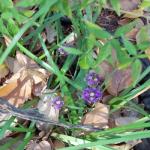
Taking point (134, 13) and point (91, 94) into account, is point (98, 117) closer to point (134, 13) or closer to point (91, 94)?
point (91, 94)

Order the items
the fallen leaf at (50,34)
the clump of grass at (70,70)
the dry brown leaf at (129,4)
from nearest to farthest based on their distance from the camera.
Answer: the clump of grass at (70,70) → the fallen leaf at (50,34) → the dry brown leaf at (129,4)

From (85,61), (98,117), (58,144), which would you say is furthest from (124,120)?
(85,61)

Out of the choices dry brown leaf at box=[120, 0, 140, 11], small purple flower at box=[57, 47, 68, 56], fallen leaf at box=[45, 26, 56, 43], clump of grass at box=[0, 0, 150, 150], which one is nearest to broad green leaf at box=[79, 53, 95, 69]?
clump of grass at box=[0, 0, 150, 150]

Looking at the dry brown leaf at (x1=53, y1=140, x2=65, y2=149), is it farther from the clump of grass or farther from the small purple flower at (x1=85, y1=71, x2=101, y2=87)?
the small purple flower at (x1=85, y1=71, x2=101, y2=87)

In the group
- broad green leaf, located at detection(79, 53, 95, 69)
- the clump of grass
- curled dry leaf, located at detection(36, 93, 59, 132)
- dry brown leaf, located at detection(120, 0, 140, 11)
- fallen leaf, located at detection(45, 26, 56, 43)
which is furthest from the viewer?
dry brown leaf, located at detection(120, 0, 140, 11)

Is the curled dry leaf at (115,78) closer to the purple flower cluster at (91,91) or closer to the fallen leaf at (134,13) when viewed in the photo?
the purple flower cluster at (91,91)

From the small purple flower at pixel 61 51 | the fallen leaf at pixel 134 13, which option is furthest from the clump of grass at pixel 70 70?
the fallen leaf at pixel 134 13
